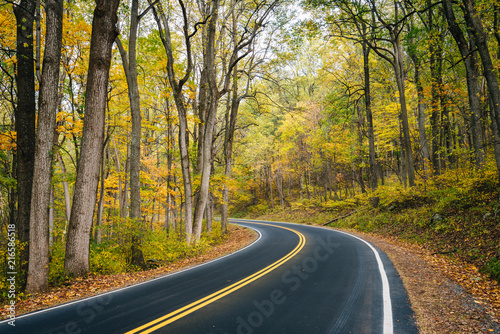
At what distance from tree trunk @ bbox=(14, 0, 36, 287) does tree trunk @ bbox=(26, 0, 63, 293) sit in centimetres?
75

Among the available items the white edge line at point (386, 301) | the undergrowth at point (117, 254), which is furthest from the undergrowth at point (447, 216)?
the undergrowth at point (117, 254)

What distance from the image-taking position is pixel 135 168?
971cm

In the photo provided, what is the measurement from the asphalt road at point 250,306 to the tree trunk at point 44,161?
6.92 ft

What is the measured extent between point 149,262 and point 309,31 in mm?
14209

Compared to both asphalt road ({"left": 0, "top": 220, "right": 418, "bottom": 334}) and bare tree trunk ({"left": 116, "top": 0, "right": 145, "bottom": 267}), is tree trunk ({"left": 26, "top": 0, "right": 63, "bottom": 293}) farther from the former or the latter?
bare tree trunk ({"left": 116, "top": 0, "right": 145, "bottom": 267})

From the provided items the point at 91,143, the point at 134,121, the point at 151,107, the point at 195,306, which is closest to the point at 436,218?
the point at 195,306

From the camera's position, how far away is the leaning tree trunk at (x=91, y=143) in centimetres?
698

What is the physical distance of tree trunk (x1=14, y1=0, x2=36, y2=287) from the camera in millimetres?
6879

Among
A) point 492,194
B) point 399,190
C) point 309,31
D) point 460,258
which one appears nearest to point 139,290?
point 460,258

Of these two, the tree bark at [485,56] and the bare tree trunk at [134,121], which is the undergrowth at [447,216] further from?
the bare tree trunk at [134,121]

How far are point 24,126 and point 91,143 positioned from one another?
1966 mm

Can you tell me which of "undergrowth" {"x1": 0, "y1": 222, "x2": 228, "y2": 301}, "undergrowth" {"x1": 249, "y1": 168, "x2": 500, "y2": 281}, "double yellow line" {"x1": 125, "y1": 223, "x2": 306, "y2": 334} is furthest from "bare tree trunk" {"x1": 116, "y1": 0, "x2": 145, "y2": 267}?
"undergrowth" {"x1": 249, "y1": 168, "x2": 500, "y2": 281}

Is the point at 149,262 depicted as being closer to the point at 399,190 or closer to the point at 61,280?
the point at 61,280

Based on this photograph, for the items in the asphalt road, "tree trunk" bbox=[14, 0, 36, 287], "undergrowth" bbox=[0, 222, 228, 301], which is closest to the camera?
the asphalt road
